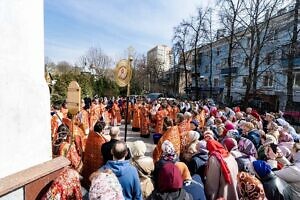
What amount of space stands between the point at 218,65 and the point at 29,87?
47036 millimetres

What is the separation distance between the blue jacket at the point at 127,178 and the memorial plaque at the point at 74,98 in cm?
166

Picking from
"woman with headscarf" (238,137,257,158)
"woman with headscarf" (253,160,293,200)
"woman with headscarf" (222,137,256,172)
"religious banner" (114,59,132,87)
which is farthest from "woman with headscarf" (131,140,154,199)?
"religious banner" (114,59,132,87)

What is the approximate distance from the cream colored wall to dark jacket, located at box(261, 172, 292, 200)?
2814 mm

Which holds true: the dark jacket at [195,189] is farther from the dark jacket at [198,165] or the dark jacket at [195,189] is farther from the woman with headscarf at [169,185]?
the dark jacket at [198,165]

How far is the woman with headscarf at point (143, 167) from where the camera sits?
3892 mm

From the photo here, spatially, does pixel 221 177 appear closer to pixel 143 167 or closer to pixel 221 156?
pixel 221 156

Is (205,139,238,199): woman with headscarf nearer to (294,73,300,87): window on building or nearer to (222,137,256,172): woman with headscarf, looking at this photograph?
(222,137,256,172): woman with headscarf

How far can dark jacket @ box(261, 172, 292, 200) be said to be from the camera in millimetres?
3660

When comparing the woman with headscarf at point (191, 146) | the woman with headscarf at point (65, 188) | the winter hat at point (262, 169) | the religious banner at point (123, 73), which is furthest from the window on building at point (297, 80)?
the woman with headscarf at point (65, 188)

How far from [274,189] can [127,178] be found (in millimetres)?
1983

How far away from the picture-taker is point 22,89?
2.54m

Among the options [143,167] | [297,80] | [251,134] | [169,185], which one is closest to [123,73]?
[251,134]

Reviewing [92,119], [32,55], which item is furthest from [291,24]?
[32,55]

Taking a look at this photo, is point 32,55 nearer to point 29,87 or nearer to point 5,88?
point 29,87
